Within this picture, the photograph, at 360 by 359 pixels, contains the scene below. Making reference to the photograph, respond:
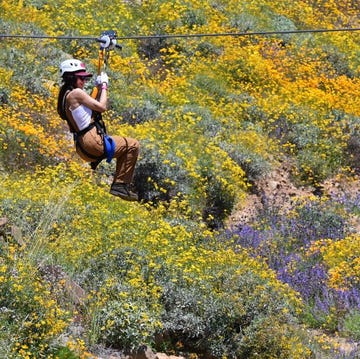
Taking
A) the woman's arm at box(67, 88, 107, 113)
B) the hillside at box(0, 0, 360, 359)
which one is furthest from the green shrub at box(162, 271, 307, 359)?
the woman's arm at box(67, 88, 107, 113)

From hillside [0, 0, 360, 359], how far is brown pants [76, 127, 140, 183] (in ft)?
3.70

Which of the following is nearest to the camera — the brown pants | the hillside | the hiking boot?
A: the brown pants

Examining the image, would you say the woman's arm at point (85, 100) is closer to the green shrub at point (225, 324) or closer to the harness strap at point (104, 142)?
the harness strap at point (104, 142)

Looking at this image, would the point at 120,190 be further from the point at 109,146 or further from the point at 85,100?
the point at 85,100

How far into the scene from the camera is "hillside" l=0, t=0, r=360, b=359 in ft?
29.6

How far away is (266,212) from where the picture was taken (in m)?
14.0

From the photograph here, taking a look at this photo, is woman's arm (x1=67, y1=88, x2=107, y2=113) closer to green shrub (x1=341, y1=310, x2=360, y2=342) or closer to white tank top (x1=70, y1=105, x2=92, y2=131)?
white tank top (x1=70, y1=105, x2=92, y2=131)

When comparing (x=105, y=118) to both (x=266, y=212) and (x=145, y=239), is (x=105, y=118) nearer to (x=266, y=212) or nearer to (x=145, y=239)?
(x=266, y=212)

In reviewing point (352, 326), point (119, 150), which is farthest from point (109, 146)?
point (352, 326)

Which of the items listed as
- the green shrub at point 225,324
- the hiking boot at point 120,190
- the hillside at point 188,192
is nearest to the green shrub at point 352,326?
the hillside at point 188,192

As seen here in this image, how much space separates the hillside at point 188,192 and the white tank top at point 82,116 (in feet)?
3.42

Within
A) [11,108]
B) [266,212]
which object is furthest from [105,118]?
[266,212]

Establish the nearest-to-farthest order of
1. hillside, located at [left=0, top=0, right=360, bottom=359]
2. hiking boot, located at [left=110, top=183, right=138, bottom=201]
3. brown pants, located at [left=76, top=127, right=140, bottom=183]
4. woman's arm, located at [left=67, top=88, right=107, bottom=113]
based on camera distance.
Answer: woman's arm, located at [left=67, top=88, right=107, bottom=113] < brown pants, located at [left=76, top=127, right=140, bottom=183] < hiking boot, located at [left=110, top=183, right=138, bottom=201] < hillside, located at [left=0, top=0, right=360, bottom=359]

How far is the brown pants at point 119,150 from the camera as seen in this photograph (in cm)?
836
